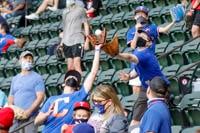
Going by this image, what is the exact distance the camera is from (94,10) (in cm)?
1465

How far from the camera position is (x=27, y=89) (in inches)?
375

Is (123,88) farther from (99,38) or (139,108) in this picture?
(99,38)

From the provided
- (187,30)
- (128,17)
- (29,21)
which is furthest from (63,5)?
(187,30)

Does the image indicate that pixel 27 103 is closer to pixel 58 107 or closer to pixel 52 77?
pixel 58 107

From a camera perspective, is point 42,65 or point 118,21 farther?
point 118,21

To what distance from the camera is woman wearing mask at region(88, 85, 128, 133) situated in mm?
6957

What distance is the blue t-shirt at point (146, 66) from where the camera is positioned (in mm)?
8340

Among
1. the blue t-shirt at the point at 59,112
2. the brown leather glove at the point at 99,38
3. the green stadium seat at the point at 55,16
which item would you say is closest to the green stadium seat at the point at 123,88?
the blue t-shirt at the point at 59,112

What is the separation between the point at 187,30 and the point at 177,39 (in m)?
0.35

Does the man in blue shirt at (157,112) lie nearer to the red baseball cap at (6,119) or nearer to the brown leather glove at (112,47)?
the brown leather glove at (112,47)

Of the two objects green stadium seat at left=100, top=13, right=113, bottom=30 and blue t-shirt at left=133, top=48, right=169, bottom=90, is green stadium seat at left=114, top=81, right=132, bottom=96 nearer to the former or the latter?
blue t-shirt at left=133, top=48, right=169, bottom=90

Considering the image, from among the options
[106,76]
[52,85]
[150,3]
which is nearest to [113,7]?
[150,3]

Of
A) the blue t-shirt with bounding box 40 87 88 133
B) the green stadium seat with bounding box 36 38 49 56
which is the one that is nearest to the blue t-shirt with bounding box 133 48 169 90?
the blue t-shirt with bounding box 40 87 88 133

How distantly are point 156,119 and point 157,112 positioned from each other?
67 mm
